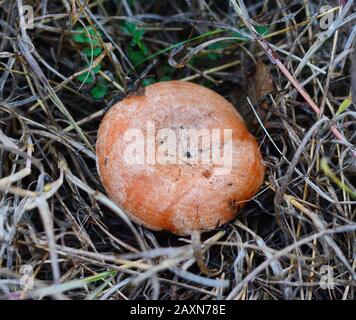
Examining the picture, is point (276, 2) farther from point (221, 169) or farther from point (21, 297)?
point (21, 297)

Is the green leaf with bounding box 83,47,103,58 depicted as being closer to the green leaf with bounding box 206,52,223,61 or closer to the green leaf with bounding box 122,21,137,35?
the green leaf with bounding box 122,21,137,35

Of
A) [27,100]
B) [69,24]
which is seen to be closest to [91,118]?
[27,100]

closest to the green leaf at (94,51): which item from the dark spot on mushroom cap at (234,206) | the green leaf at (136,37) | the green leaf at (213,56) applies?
the green leaf at (136,37)

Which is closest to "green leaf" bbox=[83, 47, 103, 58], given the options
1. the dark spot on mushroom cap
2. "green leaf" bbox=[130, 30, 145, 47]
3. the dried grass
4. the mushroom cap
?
the dried grass

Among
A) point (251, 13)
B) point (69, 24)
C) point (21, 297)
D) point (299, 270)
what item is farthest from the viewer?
point (251, 13)

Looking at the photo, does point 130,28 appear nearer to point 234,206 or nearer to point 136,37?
point 136,37

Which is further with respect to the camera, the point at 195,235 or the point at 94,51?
the point at 94,51

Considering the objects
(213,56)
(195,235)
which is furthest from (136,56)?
(195,235)
